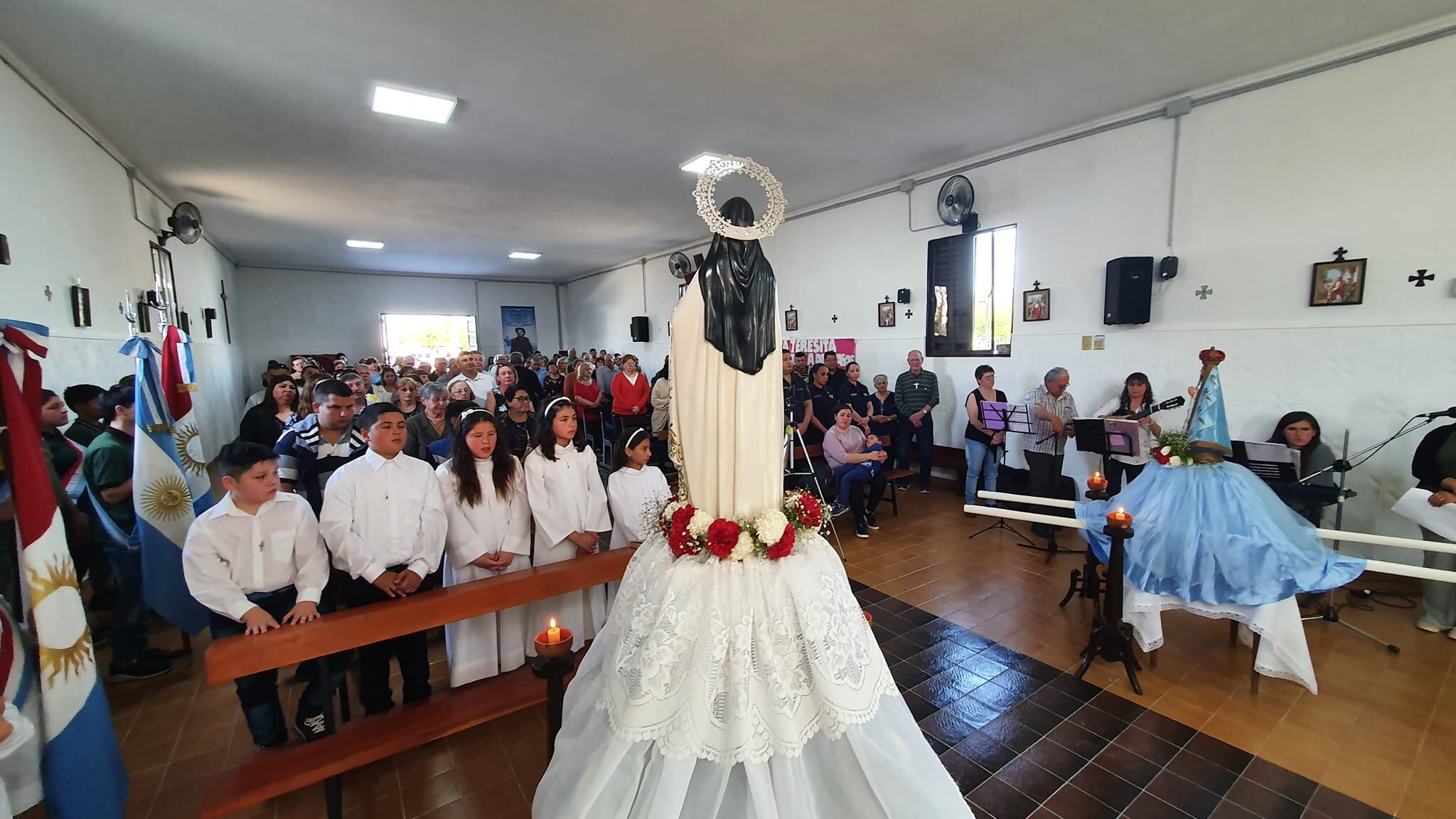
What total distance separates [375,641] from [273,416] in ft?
10.4

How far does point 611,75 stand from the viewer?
412 cm

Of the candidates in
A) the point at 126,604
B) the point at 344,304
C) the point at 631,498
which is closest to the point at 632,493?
the point at 631,498

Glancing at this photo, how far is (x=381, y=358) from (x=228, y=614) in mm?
14538

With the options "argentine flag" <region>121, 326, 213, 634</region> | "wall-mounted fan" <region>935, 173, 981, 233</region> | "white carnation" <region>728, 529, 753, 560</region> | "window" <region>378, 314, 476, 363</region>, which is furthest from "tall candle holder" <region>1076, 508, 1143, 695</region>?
"window" <region>378, 314, 476, 363</region>

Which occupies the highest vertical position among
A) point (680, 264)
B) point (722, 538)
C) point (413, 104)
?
point (413, 104)

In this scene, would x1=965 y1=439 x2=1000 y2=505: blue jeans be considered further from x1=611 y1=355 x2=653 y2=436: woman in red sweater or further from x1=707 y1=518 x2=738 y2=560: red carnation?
x1=707 y1=518 x2=738 y2=560: red carnation

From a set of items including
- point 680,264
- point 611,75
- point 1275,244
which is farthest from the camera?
point 680,264

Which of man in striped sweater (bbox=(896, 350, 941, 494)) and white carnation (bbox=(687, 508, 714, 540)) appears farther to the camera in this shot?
man in striped sweater (bbox=(896, 350, 941, 494))

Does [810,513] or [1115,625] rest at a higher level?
[810,513]

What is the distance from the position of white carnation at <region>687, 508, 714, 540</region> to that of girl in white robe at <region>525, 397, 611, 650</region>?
4.81ft

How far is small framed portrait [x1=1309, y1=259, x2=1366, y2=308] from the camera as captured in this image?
409 centimetres

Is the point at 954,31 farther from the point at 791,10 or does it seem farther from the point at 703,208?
the point at 703,208

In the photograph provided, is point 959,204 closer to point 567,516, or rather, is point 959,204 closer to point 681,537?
point 567,516

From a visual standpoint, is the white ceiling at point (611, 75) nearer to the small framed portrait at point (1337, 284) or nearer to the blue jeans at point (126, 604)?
the small framed portrait at point (1337, 284)
